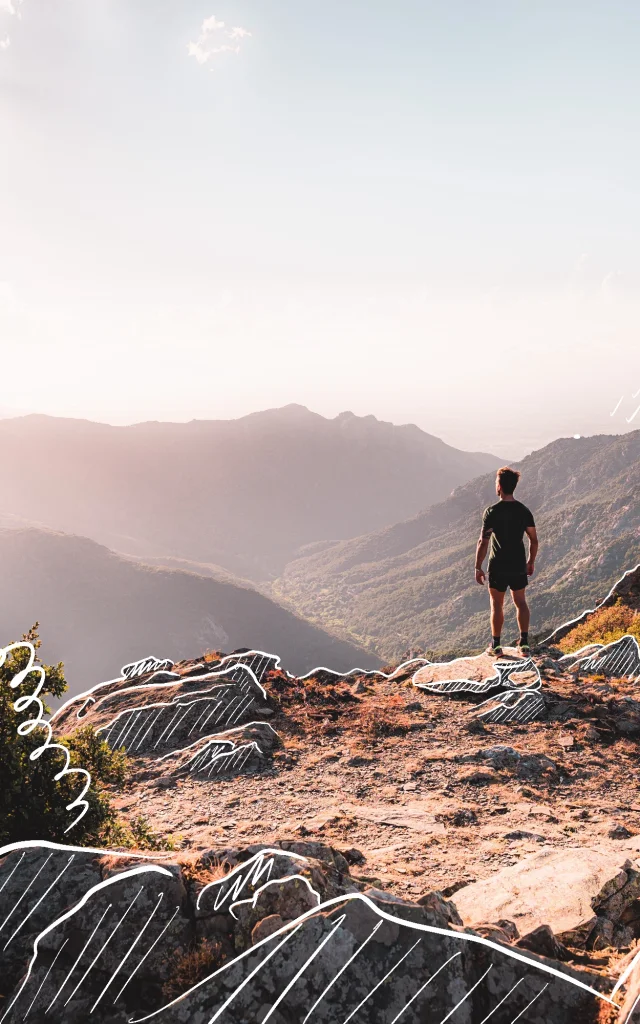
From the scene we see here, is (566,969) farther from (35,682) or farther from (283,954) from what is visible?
(35,682)

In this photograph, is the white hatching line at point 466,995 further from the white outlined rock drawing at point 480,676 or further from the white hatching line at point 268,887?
the white outlined rock drawing at point 480,676

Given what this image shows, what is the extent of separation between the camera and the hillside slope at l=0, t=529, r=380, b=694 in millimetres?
147000

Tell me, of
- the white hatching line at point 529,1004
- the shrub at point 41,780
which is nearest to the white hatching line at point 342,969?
the white hatching line at point 529,1004

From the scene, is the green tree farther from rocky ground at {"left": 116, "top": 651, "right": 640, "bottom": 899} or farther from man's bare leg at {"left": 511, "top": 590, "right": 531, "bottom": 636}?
man's bare leg at {"left": 511, "top": 590, "right": 531, "bottom": 636}

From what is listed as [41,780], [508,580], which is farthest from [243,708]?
[41,780]

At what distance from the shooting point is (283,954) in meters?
3.21

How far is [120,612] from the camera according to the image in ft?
514

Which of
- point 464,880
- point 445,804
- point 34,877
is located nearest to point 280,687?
point 445,804

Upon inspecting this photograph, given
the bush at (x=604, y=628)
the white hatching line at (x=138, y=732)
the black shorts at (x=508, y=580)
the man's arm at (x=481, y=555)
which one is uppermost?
the man's arm at (x=481, y=555)

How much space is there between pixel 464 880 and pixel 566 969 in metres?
2.03

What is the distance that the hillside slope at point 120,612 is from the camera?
147000 mm

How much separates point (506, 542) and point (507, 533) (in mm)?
179

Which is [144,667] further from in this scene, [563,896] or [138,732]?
[563,896]

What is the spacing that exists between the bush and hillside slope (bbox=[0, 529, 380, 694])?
123693mm
